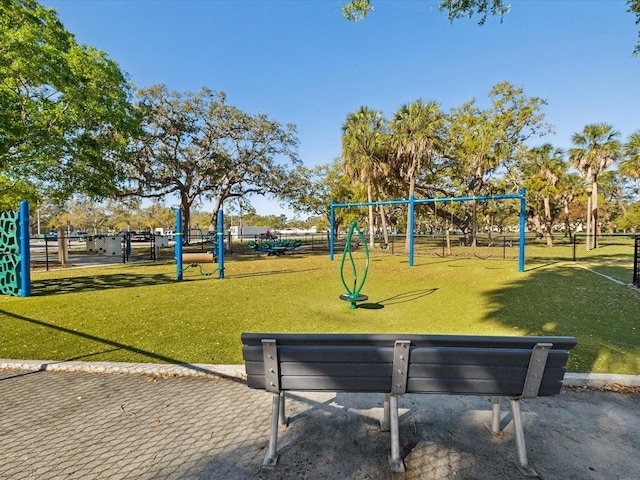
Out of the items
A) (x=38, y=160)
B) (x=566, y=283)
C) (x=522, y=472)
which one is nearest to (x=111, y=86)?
(x=38, y=160)

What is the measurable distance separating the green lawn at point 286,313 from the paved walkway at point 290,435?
1.05m

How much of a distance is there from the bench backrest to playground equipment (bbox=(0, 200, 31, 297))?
32.4 ft

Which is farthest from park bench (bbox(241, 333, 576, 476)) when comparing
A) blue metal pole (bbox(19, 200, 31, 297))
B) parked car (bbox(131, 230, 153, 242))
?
parked car (bbox(131, 230, 153, 242))

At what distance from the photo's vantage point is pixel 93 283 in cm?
1114

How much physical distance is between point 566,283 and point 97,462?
11983mm

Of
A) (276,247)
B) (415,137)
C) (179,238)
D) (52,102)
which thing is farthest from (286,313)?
(415,137)

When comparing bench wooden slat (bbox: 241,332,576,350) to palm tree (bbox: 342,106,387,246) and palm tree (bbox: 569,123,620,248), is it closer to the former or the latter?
palm tree (bbox: 342,106,387,246)

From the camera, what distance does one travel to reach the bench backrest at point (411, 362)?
2230mm

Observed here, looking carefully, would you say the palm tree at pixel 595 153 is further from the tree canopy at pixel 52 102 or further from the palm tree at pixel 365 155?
the tree canopy at pixel 52 102

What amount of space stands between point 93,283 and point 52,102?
8.41 metres

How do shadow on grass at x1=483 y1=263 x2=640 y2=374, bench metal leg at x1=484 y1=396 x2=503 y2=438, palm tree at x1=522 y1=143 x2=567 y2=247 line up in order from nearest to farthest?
bench metal leg at x1=484 y1=396 x2=503 y2=438 → shadow on grass at x1=483 y1=263 x2=640 y2=374 → palm tree at x1=522 y1=143 x2=567 y2=247

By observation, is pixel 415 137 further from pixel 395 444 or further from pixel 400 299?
pixel 395 444

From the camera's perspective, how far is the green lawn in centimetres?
477

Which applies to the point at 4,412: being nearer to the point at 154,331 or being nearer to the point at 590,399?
the point at 154,331
